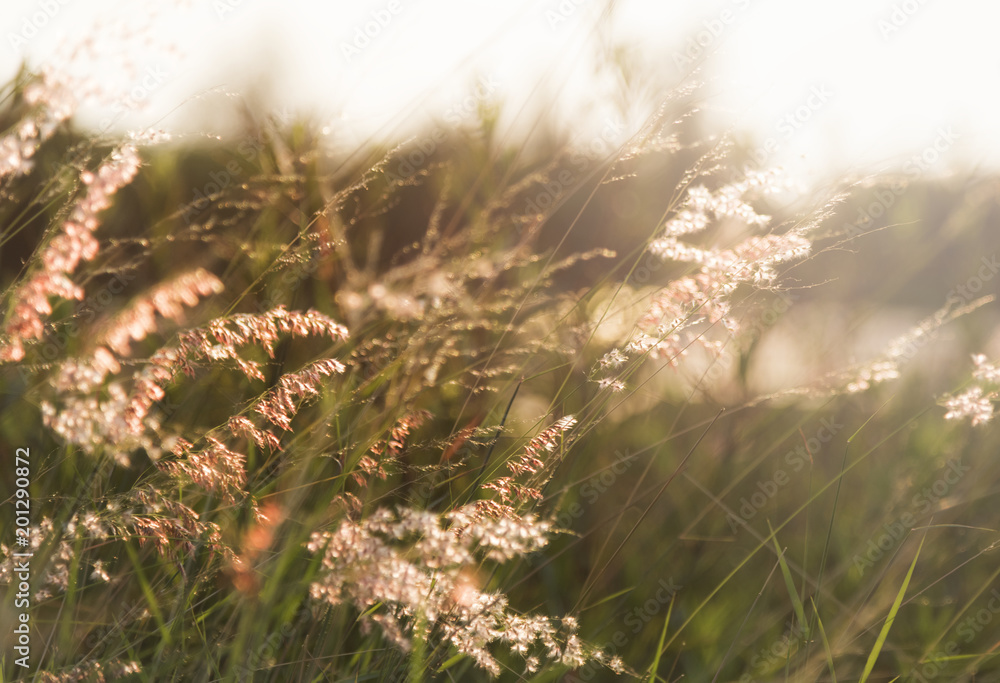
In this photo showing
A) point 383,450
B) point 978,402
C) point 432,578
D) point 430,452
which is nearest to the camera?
point 432,578

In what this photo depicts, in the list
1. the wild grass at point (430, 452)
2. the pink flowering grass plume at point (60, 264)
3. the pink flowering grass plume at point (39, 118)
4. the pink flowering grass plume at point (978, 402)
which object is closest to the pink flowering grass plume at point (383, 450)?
the wild grass at point (430, 452)

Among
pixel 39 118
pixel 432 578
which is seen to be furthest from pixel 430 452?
pixel 39 118

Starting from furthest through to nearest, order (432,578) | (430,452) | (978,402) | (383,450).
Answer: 1. (430,452)
2. (978,402)
3. (383,450)
4. (432,578)

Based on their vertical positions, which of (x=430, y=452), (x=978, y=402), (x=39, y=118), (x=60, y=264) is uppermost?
(x=39, y=118)

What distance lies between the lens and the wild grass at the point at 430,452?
1051 millimetres

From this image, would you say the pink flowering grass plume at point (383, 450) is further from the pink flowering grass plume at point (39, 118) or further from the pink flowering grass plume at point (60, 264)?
the pink flowering grass plume at point (39, 118)

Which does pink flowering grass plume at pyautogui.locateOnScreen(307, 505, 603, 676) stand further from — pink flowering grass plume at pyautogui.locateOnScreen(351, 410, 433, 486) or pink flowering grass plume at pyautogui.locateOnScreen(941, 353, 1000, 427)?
pink flowering grass plume at pyautogui.locateOnScreen(941, 353, 1000, 427)

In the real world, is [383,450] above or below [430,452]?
above

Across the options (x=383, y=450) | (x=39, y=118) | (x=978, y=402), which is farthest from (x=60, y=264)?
(x=978, y=402)

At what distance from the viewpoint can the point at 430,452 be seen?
1626 millimetres

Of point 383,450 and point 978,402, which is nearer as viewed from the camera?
point 383,450

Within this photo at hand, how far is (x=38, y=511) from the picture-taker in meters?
1.21

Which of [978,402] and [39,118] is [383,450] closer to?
[39,118]

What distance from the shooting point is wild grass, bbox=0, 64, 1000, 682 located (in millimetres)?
1051
